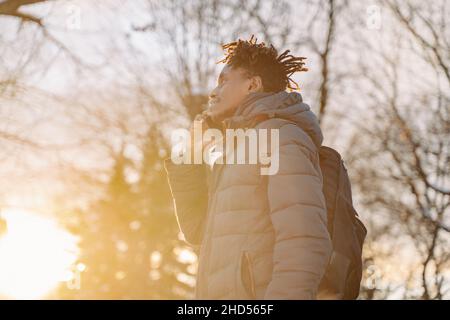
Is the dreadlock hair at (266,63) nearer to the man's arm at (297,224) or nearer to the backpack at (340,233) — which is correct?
the backpack at (340,233)

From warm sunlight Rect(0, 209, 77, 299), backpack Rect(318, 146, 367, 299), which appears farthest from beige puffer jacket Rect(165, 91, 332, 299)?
warm sunlight Rect(0, 209, 77, 299)

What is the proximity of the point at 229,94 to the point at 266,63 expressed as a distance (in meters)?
0.29

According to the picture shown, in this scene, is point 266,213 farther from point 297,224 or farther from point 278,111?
point 278,111

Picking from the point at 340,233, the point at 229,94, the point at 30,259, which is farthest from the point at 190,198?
the point at 30,259

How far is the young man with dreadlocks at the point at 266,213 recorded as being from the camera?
9.78 ft

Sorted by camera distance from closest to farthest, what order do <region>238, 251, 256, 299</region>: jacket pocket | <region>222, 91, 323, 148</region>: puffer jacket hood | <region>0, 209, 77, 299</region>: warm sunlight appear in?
<region>238, 251, 256, 299</region>: jacket pocket
<region>222, 91, 323, 148</region>: puffer jacket hood
<region>0, 209, 77, 299</region>: warm sunlight

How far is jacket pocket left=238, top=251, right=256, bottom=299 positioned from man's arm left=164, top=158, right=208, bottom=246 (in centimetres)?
73

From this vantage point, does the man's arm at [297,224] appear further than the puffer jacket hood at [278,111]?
No

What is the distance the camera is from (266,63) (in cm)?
381

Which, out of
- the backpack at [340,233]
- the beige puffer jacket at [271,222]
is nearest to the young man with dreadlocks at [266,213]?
the beige puffer jacket at [271,222]

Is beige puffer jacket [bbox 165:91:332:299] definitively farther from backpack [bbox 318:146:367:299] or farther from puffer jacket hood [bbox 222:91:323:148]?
backpack [bbox 318:146:367:299]

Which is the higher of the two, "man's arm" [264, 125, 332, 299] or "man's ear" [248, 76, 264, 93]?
"man's ear" [248, 76, 264, 93]

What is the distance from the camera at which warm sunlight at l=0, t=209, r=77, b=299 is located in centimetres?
1495

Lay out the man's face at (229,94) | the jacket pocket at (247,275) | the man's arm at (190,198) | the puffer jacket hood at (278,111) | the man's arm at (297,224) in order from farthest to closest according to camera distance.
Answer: the man's arm at (190,198)
the man's face at (229,94)
the puffer jacket hood at (278,111)
the jacket pocket at (247,275)
the man's arm at (297,224)
